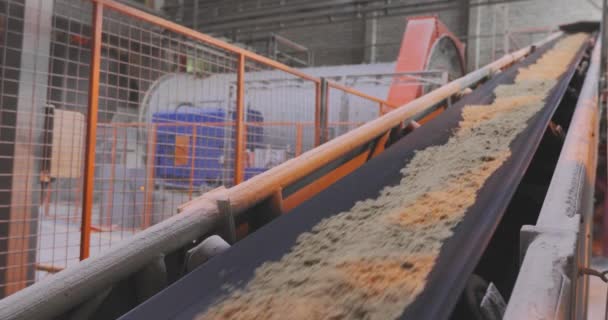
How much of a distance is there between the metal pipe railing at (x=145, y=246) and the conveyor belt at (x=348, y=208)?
0.40ft

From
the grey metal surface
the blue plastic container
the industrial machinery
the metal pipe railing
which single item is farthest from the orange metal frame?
the grey metal surface

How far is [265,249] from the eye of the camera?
53.9 inches

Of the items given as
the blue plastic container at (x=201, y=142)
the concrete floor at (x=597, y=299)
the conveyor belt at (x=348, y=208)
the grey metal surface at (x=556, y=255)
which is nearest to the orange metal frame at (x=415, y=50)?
the blue plastic container at (x=201, y=142)

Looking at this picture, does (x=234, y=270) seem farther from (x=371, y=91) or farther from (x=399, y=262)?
(x=371, y=91)

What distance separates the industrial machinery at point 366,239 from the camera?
38.9 inches

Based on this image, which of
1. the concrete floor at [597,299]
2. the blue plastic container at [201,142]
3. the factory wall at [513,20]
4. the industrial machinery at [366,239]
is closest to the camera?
the industrial machinery at [366,239]

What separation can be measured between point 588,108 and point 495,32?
10.3 metres

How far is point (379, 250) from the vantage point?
1.33 m

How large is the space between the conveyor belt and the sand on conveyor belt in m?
0.03

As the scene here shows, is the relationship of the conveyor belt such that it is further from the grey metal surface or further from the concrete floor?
A: the concrete floor

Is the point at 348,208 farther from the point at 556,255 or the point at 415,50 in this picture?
the point at 415,50

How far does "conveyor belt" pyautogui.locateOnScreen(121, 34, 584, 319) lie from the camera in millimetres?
1095

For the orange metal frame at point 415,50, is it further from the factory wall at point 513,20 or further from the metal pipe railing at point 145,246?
the metal pipe railing at point 145,246

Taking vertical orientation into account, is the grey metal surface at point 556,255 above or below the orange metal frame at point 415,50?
below
